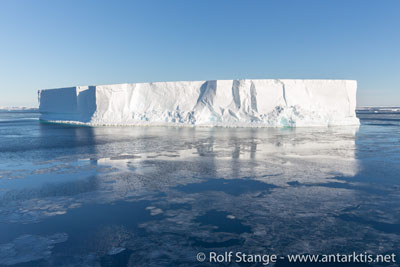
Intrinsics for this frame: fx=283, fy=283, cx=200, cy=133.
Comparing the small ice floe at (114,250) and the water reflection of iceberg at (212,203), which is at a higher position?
the water reflection of iceberg at (212,203)

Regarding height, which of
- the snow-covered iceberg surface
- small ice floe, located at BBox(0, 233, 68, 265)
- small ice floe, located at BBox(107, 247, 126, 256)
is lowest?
small ice floe, located at BBox(0, 233, 68, 265)

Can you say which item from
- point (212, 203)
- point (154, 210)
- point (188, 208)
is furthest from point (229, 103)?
point (154, 210)

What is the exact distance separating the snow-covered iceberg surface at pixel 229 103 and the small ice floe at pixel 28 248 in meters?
19.4

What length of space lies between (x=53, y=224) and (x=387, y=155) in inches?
410

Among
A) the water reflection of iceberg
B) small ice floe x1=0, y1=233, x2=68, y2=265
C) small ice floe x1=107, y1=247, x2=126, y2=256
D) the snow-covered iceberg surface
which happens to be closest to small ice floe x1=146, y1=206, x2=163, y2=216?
the water reflection of iceberg

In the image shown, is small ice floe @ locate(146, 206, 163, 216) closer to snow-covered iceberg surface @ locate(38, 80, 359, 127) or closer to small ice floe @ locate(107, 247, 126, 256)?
small ice floe @ locate(107, 247, 126, 256)

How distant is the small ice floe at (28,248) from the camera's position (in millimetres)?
3408

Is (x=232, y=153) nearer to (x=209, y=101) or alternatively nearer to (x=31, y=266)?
(x=31, y=266)

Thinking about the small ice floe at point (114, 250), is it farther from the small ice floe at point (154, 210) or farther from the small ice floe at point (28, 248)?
the small ice floe at point (154, 210)

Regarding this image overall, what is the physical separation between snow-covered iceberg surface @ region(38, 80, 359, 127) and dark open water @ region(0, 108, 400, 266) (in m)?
13.5

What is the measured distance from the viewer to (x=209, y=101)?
23.7 metres

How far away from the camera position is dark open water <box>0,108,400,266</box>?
3.60 metres

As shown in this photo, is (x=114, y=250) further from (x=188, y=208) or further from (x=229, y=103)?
(x=229, y=103)

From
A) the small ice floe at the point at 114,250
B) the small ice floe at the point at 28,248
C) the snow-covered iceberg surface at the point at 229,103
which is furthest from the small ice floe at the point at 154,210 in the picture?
the snow-covered iceberg surface at the point at 229,103
